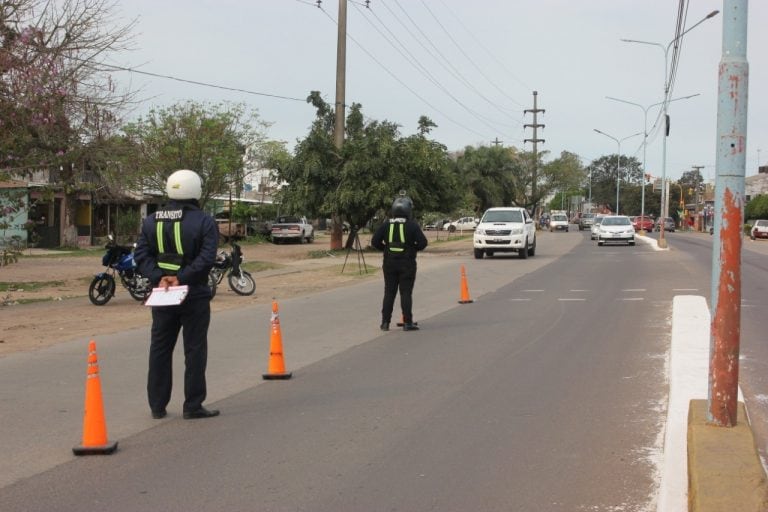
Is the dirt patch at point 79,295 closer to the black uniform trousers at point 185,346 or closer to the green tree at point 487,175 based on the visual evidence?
the black uniform trousers at point 185,346

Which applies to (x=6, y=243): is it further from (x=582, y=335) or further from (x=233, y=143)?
(x=233, y=143)

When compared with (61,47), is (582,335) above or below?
below

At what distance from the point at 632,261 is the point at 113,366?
2310 cm

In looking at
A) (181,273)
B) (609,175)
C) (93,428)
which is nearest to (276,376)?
(181,273)

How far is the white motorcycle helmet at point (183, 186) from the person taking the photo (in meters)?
6.97

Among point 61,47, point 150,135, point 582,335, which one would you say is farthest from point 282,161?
point 582,335

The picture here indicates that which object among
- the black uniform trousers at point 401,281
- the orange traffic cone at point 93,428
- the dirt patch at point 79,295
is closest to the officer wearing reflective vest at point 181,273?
the orange traffic cone at point 93,428

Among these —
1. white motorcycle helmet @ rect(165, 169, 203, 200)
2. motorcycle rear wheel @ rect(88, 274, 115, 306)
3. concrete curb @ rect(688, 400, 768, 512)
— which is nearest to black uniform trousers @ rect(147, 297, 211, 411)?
white motorcycle helmet @ rect(165, 169, 203, 200)

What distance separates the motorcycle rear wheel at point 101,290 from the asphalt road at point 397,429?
175 inches

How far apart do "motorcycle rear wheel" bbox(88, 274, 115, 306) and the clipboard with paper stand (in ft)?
33.8

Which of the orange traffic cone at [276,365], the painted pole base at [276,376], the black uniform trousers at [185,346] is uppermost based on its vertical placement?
the black uniform trousers at [185,346]

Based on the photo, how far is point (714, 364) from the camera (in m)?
5.87

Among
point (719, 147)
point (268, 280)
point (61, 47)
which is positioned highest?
point (61, 47)

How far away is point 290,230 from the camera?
167 feet
